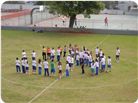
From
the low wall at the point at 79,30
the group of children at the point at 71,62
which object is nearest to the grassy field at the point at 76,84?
the group of children at the point at 71,62

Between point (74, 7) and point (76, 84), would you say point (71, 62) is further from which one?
point (74, 7)

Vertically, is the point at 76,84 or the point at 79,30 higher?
the point at 76,84

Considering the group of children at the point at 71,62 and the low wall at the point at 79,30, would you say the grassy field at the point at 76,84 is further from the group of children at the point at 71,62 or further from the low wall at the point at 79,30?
the low wall at the point at 79,30

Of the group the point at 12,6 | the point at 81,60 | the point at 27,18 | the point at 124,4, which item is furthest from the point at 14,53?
the point at 124,4

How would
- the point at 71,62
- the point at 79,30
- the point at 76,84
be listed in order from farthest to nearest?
the point at 79,30
the point at 71,62
the point at 76,84

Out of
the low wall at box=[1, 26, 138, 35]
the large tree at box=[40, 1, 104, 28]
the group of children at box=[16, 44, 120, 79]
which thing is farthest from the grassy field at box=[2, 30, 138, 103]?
the large tree at box=[40, 1, 104, 28]

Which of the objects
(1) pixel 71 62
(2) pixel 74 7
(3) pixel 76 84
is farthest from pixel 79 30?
(3) pixel 76 84

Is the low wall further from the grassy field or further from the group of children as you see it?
the group of children

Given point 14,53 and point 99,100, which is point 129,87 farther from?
point 14,53

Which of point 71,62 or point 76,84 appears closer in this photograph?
point 76,84

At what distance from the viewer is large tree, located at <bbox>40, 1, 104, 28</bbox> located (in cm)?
3582

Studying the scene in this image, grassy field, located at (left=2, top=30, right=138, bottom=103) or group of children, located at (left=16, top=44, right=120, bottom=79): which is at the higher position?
group of children, located at (left=16, top=44, right=120, bottom=79)

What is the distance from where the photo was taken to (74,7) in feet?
118

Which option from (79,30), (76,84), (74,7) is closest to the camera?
(76,84)
